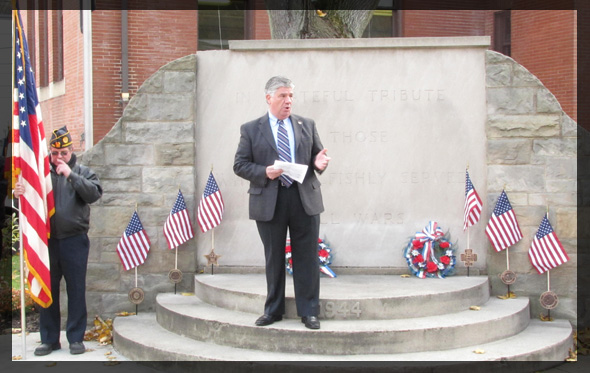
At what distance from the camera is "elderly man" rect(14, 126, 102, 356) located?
609cm

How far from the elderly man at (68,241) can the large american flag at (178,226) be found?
3.94 feet

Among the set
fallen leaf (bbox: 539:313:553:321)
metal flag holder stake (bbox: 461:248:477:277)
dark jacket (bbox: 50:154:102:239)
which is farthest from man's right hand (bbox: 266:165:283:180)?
fallen leaf (bbox: 539:313:553:321)

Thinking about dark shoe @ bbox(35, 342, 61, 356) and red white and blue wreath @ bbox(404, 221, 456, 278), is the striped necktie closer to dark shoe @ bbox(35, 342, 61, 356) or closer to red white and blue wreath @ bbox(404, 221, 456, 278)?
red white and blue wreath @ bbox(404, 221, 456, 278)

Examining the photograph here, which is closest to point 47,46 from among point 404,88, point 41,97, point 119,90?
point 41,97

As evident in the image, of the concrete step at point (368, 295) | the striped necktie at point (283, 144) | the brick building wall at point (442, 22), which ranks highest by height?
the brick building wall at point (442, 22)

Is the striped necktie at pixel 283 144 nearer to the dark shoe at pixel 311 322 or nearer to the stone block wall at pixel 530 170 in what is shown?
the dark shoe at pixel 311 322

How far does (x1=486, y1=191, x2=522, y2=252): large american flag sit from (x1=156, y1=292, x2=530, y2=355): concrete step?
0.91 m

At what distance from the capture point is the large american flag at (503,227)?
7238 millimetres

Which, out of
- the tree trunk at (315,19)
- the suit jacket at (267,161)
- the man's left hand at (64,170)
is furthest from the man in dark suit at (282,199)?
the tree trunk at (315,19)

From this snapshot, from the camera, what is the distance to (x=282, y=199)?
574cm

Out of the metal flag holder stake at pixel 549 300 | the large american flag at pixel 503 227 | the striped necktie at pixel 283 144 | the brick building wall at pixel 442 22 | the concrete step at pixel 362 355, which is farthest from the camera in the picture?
the brick building wall at pixel 442 22

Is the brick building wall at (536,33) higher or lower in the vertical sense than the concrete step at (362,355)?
higher
